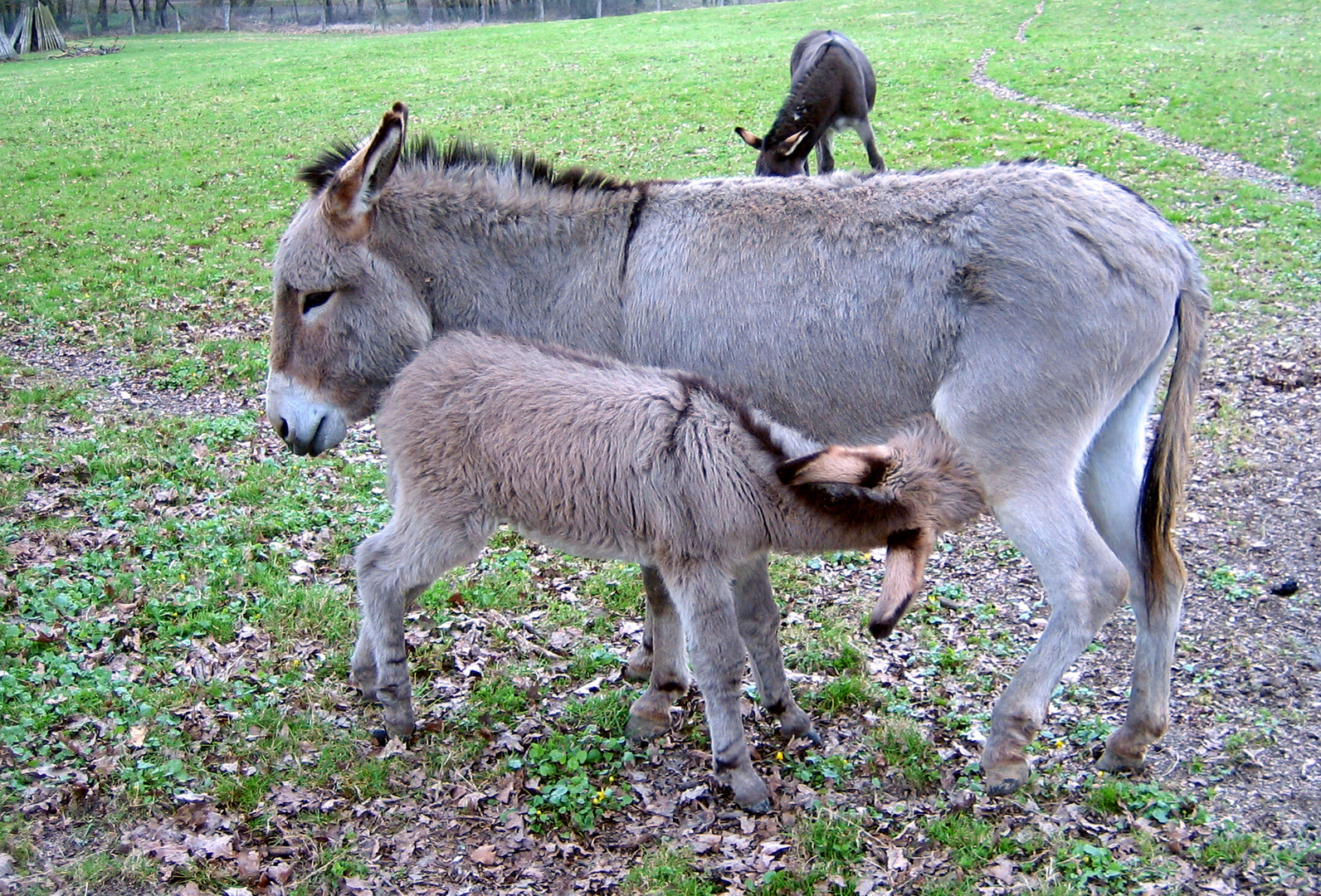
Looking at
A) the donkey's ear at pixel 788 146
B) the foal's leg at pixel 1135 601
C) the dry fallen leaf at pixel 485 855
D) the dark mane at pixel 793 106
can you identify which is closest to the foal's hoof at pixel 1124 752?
the foal's leg at pixel 1135 601

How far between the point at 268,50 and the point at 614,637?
32759mm

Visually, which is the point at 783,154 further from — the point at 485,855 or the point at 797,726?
the point at 485,855

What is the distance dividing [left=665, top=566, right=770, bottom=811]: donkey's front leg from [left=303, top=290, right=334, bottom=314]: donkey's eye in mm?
1878

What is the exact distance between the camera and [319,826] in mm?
3863

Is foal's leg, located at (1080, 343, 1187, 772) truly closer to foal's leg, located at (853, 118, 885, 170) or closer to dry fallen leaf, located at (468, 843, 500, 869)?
dry fallen leaf, located at (468, 843, 500, 869)

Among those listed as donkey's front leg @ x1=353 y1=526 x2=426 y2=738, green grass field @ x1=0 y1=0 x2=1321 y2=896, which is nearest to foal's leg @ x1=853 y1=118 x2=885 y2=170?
green grass field @ x1=0 y1=0 x2=1321 y2=896

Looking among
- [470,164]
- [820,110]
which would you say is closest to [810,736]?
[470,164]

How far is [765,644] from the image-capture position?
4.38 metres

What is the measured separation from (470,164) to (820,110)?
310 inches

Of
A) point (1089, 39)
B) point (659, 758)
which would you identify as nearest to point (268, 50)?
point (1089, 39)

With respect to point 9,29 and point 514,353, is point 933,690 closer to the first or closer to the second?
point 514,353

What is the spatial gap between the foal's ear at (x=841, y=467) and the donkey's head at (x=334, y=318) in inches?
70.2

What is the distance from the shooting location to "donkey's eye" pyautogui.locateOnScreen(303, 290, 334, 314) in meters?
4.31

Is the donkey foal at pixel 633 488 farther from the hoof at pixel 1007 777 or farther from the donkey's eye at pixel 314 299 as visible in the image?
the hoof at pixel 1007 777
